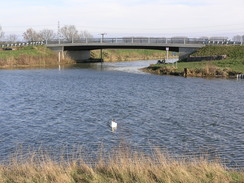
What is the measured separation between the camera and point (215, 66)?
68.8m

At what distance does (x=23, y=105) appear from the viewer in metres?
38.9

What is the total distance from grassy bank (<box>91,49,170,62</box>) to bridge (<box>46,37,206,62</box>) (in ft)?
58.7

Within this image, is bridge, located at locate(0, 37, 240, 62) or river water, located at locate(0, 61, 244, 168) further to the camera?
bridge, located at locate(0, 37, 240, 62)

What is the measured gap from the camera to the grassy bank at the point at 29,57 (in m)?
98.9

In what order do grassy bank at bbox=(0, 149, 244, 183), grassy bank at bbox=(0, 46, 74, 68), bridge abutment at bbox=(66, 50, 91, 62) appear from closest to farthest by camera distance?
grassy bank at bbox=(0, 149, 244, 183), grassy bank at bbox=(0, 46, 74, 68), bridge abutment at bbox=(66, 50, 91, 62)

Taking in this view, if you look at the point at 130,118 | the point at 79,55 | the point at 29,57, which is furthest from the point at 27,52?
the point at 130,118

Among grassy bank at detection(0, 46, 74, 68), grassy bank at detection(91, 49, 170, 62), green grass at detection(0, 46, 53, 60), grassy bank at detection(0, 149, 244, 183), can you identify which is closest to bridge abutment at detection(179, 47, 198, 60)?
grassy bank at detection(0, 46, 74, 68)

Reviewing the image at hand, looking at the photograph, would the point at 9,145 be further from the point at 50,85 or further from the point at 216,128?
the point at 50,85

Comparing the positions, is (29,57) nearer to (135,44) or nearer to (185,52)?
(135,44)

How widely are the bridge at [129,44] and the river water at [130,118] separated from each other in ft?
129

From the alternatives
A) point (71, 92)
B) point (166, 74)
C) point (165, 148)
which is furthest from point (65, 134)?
point (166, 74)

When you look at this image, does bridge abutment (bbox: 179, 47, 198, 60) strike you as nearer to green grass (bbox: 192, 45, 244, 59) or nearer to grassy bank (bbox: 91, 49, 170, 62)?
green grass (bbox: 192, 45, 244, 59)

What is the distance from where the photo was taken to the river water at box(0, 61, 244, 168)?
23.8 metres

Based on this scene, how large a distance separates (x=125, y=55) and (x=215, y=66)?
8727 centimetres
